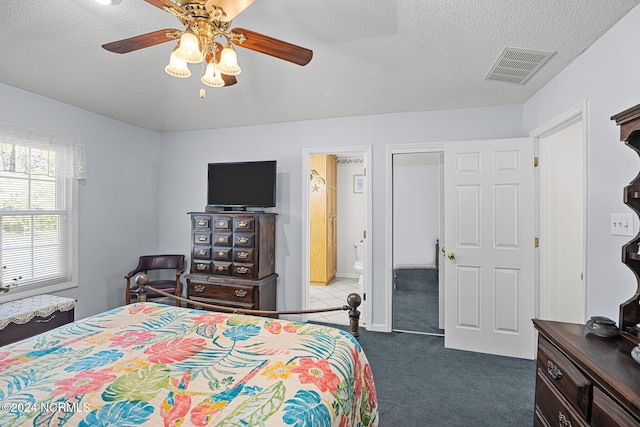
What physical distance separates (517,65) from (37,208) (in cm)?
456

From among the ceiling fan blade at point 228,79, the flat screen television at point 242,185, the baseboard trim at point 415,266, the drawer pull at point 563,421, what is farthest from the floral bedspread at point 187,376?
the baseboard trim at point 415,266

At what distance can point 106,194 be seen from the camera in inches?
151

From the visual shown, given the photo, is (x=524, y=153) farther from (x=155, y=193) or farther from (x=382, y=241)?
(x=155, y=193)

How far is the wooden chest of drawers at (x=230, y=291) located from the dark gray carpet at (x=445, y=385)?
1250 mm

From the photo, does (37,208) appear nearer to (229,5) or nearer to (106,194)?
(106,194)

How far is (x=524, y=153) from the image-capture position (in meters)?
3.03

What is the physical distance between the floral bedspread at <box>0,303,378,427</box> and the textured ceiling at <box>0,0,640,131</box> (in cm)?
181

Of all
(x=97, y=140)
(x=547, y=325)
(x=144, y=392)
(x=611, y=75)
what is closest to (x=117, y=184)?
(x=97, y=140)

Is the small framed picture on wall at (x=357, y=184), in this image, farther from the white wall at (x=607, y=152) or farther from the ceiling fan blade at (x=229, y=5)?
the ceiling fan blade at (x=229, y=5)

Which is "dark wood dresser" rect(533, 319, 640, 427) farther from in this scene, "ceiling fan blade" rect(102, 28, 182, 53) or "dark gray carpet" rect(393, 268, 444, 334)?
"ceiling fan blade" rect(102, 28, 182, 53)

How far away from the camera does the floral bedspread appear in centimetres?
101

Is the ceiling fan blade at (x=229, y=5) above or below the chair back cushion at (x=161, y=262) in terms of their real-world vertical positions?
above

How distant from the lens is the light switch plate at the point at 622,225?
173cm

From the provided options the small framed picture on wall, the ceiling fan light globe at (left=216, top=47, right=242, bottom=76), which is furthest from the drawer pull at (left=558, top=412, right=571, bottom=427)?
the small framed picture on wall
